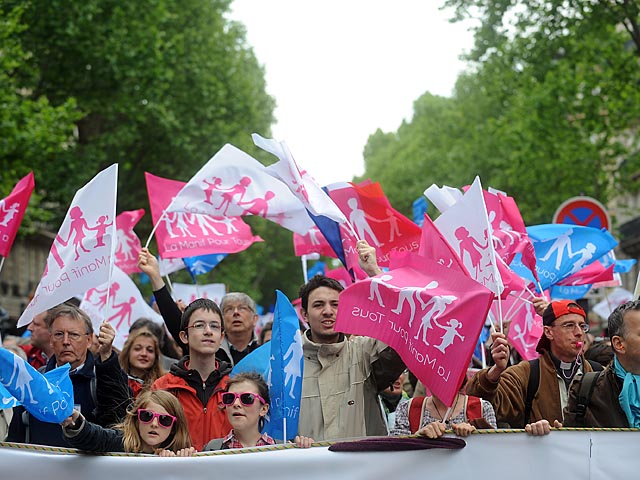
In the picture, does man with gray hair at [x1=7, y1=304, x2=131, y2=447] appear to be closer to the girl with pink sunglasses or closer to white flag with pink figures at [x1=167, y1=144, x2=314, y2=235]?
A: the girl with pink sunglasses

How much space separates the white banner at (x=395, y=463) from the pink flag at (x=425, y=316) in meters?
0.33

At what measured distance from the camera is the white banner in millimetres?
4707

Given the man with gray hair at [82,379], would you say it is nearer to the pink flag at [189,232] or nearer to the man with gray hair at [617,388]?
the man with gray hair at [617,388]

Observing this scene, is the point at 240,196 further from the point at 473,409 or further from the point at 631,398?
the point at 631,398

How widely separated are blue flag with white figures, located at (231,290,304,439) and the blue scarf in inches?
58.8

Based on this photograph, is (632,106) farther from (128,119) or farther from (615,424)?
(615,424)

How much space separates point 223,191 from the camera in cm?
838

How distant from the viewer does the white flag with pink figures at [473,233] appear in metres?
5.41

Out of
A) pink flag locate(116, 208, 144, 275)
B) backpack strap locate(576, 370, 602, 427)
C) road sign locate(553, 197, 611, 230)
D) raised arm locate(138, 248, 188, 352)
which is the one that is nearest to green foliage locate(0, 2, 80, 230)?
pink flag locate(116, 208, 144, 275)

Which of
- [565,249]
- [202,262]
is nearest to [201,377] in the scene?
[565,249]

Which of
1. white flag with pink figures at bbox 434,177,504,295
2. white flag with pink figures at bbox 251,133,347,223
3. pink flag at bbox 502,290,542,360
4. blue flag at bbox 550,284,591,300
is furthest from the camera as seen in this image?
blue flag at bbox 550,284,591,300

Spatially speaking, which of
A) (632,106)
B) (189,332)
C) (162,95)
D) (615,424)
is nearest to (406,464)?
(615,424)

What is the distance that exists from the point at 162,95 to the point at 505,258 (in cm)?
2112

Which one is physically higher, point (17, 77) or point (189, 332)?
point (17, 77)
